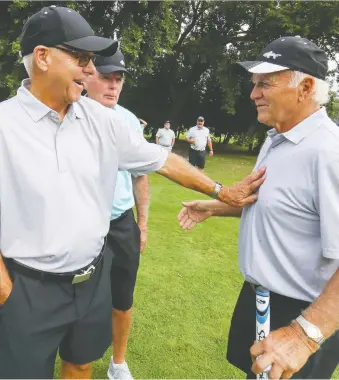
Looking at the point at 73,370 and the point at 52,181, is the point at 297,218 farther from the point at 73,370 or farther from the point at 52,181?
the point at 73,370

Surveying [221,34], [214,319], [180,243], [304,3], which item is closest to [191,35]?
[221,34]

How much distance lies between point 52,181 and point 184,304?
2756 millimetres

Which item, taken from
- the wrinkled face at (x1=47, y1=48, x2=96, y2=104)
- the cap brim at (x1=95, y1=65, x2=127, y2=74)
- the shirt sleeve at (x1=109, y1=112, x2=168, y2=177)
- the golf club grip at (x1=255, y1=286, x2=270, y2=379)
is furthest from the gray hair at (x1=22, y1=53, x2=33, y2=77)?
the golf club grip at (x1=255, y1=286, x2=270, y2=379)

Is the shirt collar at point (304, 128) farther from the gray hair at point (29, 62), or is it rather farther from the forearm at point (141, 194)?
Result: the forearm at point (141, 194)

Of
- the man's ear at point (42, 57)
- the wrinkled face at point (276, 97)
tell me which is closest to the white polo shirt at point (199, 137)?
the wrinkled face at point (276, 97)

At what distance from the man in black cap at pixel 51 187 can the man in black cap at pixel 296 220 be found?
24 cm

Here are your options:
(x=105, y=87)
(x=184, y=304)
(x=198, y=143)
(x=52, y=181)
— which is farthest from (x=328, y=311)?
(x=198, y=143)

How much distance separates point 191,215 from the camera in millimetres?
2645

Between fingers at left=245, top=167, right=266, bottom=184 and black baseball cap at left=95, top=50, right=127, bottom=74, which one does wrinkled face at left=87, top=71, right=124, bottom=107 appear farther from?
fingers at left=245, top=167, right=266, bottom=184

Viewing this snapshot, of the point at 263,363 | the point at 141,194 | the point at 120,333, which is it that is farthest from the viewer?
the point at 141,194

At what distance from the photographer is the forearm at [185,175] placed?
238 centimetres

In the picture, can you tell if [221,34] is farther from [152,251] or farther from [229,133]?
[152,251]

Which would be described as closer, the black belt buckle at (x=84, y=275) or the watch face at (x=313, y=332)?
the watch face at (x=313, y=332)

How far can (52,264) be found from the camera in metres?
1.93
